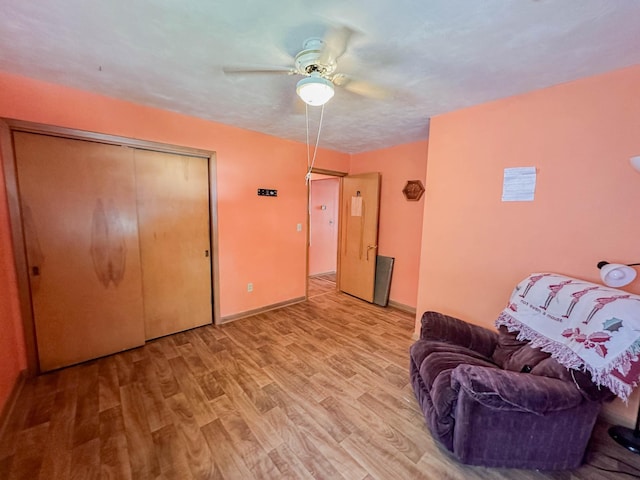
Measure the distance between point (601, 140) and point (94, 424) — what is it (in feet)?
12.9

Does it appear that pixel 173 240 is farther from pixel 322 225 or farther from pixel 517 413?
pixel 322 225

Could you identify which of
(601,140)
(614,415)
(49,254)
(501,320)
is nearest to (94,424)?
(49,254)

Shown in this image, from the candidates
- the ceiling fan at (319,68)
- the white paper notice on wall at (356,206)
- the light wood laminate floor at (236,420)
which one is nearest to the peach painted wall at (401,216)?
the white paper notice on wall at (356,206)

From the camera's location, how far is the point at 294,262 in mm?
3834

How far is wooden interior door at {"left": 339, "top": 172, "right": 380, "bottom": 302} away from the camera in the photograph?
12.9 feet

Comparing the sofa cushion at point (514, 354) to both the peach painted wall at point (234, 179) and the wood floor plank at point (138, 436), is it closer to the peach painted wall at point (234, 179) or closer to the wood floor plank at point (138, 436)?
the wood floor plank at point (138, 436)

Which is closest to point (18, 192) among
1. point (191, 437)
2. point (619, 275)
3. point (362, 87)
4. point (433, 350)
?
point (191, 437)

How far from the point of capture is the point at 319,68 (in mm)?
1596

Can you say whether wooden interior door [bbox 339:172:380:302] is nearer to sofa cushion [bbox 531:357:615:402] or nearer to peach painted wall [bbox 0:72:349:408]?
peach painted wall [bbox 0:72:349:408]

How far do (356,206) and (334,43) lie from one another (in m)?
2.86

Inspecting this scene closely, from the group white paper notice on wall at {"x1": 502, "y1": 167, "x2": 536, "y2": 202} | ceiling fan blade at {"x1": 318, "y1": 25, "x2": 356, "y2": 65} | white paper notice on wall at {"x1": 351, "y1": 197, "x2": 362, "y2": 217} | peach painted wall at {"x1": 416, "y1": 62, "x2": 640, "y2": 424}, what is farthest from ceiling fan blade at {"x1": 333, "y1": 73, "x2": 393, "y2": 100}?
white paper notice on wall at {"x1": 351, "y1": 197, "x2": 362, "y2": 217}

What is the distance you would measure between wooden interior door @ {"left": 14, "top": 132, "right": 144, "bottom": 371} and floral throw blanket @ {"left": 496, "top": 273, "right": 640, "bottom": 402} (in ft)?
11.2

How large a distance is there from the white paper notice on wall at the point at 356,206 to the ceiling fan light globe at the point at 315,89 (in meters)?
2.59

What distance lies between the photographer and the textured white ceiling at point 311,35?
3.95 ft
